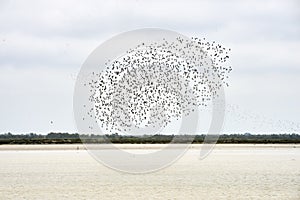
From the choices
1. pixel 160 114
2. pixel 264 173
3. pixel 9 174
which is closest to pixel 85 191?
pixel 9 174

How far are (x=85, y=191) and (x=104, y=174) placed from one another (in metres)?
6.46

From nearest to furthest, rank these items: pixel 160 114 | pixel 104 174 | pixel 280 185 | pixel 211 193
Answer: pixel 211 193 < pixel 280 185 < pixel 104 174 < pixel 160 114

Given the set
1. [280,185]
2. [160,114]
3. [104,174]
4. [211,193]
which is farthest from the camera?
[160,114]

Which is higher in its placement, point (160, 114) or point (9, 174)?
point (160, 114)

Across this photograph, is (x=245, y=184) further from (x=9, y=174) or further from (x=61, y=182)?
(x=9, y=174)

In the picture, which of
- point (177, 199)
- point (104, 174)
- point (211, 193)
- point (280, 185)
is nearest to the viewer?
point (177, 199)

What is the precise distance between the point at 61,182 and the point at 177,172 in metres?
6.20

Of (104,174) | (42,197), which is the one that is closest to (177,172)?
(104,174)

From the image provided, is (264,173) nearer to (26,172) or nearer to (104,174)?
(104,174)

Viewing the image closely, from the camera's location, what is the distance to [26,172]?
29562mm

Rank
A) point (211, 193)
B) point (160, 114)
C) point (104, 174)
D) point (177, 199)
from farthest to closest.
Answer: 1. point (160, 114)
2. point (104, 174)
3. point (211, 193)
4. point (177, 199)

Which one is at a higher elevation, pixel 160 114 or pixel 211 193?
pixel 160 114

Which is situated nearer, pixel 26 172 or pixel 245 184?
pixel 245 184

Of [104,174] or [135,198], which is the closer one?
[135,198]
